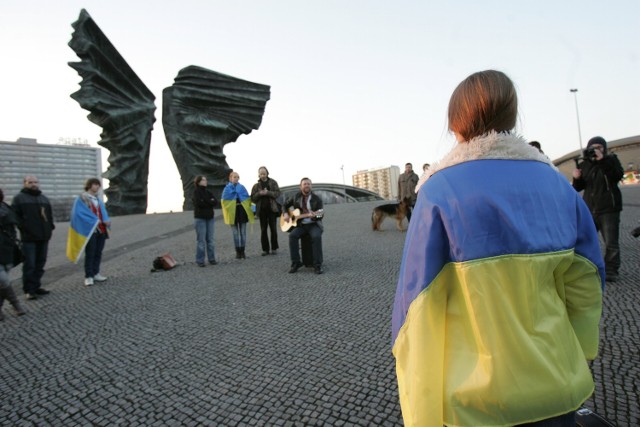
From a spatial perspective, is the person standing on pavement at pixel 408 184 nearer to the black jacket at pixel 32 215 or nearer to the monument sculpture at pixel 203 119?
the black jacket at pixel 32 215

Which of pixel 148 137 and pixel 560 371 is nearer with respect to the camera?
pixel 560 371

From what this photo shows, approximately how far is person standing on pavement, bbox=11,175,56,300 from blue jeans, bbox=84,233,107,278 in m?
0.58

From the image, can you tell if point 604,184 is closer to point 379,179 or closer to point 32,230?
point 32,230

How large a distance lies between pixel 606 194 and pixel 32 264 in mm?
7334

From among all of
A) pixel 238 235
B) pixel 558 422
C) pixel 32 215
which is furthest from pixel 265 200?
pixel 558 422

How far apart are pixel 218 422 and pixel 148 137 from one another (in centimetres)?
1869

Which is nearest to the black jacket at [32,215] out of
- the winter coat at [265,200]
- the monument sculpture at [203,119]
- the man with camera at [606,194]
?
the winter coat at [265,200]

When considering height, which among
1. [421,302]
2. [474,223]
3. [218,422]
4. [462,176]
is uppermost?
[462,176]

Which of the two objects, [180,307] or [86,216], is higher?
[86,216]

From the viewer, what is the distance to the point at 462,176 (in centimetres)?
107

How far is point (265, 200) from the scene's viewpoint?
778 cm

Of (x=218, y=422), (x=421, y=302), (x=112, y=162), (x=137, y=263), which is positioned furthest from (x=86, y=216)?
(x=112, y=162)

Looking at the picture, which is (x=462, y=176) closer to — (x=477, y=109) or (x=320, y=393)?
(x=477, y=109)

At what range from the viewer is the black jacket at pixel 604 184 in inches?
172
